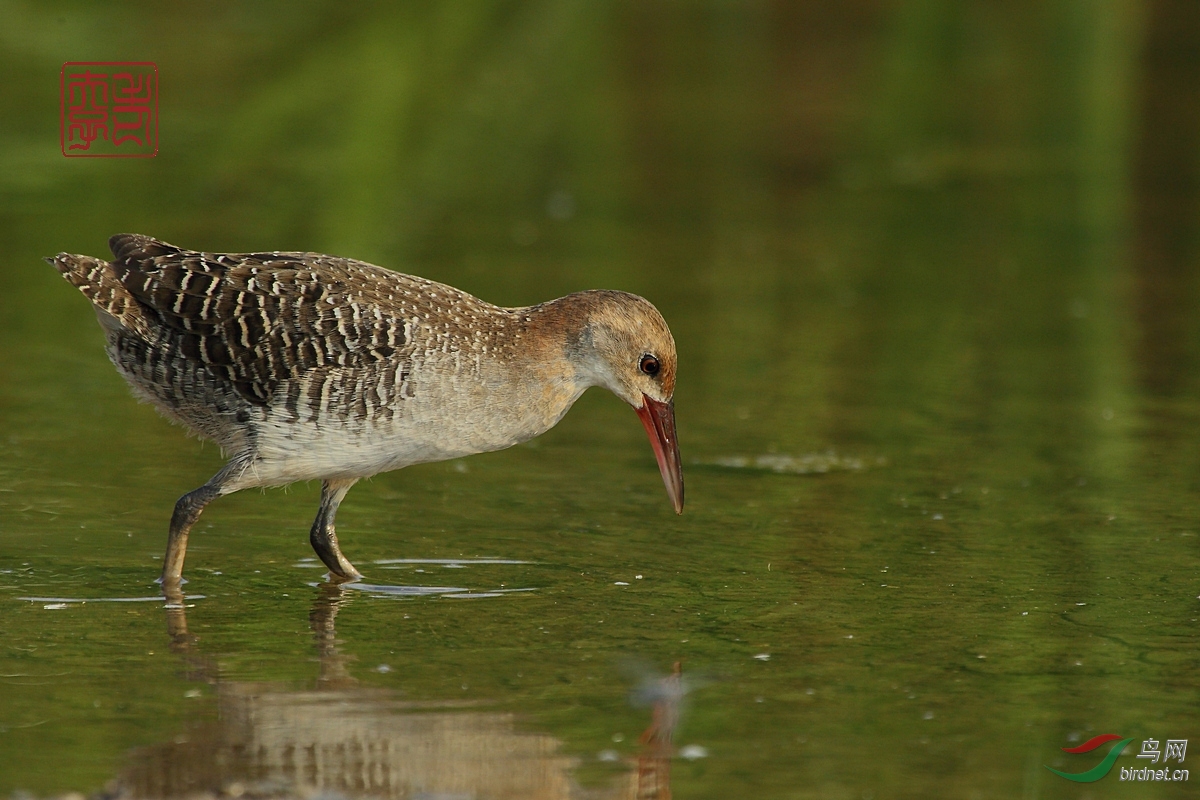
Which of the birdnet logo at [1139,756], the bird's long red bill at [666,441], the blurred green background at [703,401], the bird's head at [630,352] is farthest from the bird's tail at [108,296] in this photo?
the birdnet logo at [1139,756]

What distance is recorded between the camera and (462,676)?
623cm

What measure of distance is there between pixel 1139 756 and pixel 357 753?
2.29 m

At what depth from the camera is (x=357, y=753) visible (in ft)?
18.0

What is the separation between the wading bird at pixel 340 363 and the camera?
23.9 ft

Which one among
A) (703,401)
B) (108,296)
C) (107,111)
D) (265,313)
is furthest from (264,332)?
(107,111)

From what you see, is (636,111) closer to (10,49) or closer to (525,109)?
(525,109)

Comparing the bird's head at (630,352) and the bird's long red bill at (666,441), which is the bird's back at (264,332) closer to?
the bird's head at (630,352)

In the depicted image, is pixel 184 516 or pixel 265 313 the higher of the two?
pixel 265 313

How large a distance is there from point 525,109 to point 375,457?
9958 millimetres

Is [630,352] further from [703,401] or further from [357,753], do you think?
[703,401]

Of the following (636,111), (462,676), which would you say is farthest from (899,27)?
(462,676)

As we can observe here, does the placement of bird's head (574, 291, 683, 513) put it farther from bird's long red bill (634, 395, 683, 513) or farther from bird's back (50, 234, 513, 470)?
bird's back (50, 234, 513, 470)

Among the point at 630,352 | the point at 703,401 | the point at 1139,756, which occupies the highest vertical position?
the point at 630,352

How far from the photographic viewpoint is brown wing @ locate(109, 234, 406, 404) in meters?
7.33
